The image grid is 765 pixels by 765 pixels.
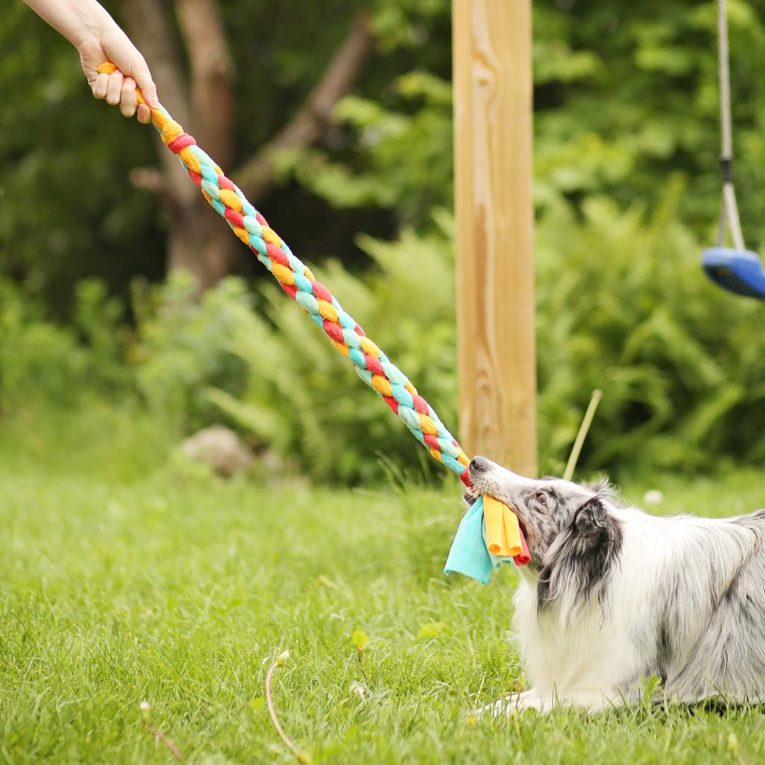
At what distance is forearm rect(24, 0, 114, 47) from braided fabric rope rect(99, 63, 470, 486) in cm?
10

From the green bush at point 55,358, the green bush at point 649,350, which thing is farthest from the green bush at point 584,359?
the green bush at point 55,358

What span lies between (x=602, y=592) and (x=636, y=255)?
193 inches

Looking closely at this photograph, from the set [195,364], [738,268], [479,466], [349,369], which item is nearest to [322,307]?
[479,466]

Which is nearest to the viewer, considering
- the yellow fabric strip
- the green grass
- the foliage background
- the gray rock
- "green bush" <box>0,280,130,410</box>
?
the green grass

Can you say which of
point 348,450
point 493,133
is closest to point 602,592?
point 493,133

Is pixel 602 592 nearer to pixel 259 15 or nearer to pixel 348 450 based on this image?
pixel 348 450

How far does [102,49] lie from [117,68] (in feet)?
0.21

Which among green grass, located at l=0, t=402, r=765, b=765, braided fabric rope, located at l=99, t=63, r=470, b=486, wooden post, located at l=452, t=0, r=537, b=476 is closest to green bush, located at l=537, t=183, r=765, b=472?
green grass, located at l=0, t=402, r=765, b=765

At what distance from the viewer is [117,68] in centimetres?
296

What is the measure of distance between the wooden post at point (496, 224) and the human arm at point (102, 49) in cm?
131

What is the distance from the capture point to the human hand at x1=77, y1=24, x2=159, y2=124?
2.91 metres

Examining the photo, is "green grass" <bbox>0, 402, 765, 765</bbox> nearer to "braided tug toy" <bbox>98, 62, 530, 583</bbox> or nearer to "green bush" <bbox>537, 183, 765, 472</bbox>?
"braided tug toy" <bbox>98, 62, 530, 583</bbox>

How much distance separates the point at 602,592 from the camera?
104 inches

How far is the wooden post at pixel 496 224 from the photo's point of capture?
380cm
